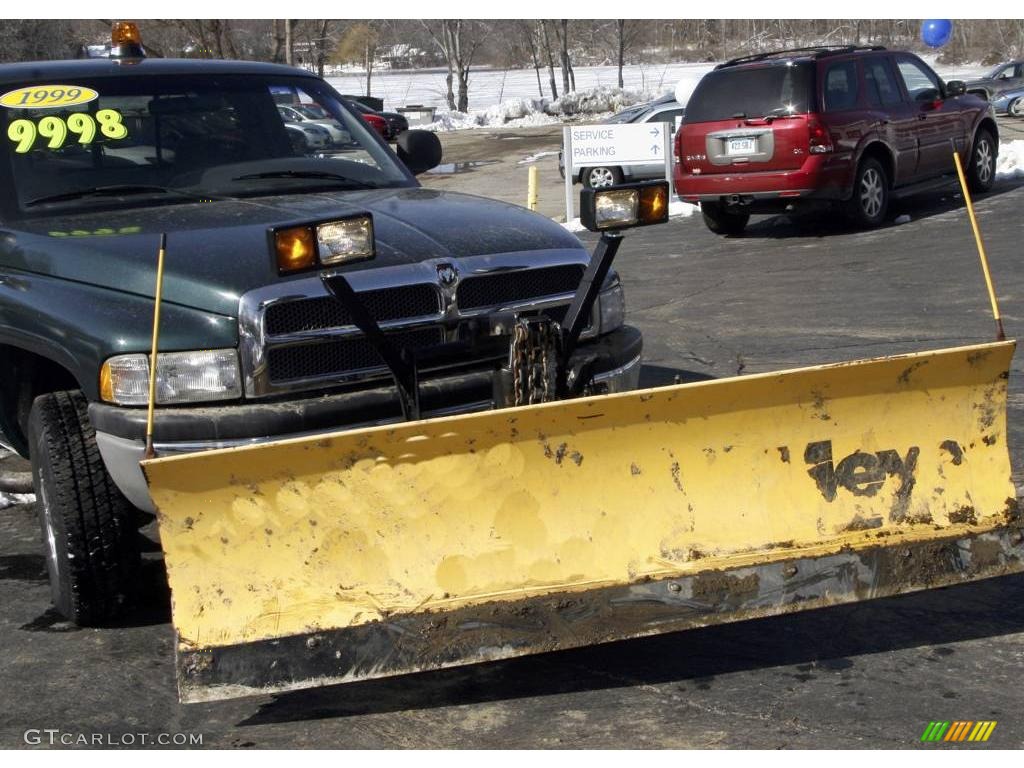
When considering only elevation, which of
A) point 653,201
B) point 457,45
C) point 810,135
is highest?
point 457,45

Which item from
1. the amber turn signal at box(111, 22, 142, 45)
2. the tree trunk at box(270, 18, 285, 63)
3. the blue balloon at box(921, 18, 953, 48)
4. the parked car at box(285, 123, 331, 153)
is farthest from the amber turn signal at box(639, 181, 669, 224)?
the blue balloon at box(921, 18, 953, 48)

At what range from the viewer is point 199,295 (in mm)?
4117

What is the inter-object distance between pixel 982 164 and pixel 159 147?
13040 mm

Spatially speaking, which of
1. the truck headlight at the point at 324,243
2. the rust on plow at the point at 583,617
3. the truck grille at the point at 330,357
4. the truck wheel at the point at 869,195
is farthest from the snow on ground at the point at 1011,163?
the truck headlight at the point at 324,243

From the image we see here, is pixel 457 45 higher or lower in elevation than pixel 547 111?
higher

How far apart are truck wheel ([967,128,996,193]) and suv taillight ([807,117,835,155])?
324 centimetres

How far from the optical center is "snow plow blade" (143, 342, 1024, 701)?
3633mm

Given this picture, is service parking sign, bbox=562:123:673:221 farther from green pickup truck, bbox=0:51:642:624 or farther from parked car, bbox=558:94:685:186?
green pickup truck, bbox=0:51:642:624

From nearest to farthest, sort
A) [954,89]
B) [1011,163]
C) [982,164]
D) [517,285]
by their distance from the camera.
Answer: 1. [517,285]
2. [954,89]
3. [982,164]
4. [1011,163]

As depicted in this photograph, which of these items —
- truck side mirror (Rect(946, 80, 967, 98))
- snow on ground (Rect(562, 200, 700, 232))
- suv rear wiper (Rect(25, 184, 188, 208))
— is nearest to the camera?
suv rear wiper (Rect(25, 184, 188, 208))

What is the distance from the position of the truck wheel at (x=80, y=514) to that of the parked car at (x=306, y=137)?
1.59m

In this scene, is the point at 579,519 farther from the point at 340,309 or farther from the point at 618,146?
the point at 618,146

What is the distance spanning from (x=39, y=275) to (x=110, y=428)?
0.76m

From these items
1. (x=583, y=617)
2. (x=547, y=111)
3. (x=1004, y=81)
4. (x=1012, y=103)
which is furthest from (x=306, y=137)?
(x=547, y=111)
